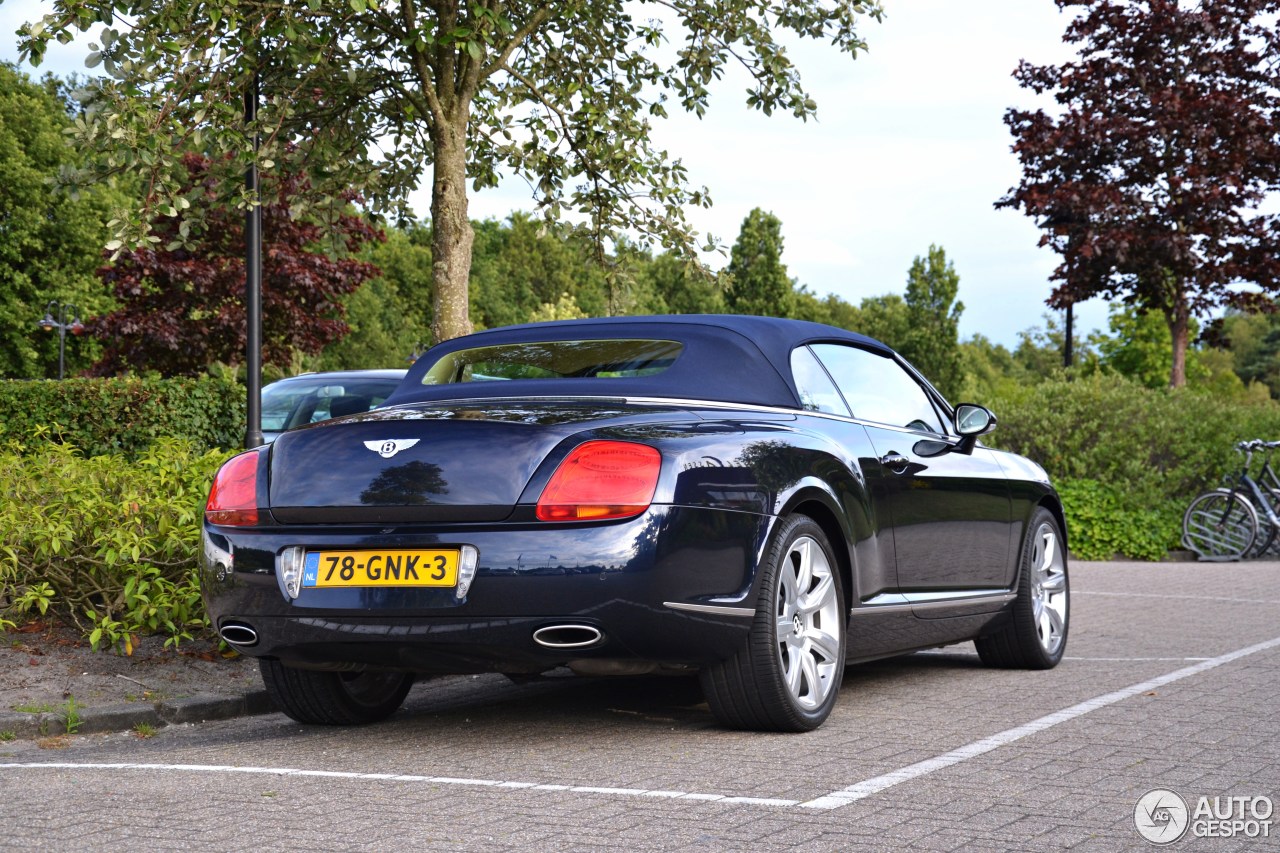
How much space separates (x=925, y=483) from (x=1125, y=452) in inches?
450

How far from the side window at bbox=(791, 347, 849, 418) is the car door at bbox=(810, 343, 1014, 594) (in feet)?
0.26

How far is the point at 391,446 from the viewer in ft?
16.9

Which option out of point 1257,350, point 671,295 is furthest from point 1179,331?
point 1257,350

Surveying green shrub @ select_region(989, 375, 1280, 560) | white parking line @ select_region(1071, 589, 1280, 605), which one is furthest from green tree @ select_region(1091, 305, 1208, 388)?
white parking line @ select_region(1071, 589, 1280, 605)

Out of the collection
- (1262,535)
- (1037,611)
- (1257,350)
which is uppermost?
(1257,350)

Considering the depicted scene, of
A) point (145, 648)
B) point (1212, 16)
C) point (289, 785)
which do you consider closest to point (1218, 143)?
point (1212, 16)

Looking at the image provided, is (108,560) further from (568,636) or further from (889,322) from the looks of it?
(889,322)

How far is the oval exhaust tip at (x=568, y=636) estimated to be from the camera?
4852mm

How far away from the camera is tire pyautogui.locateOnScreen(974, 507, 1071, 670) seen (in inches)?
291

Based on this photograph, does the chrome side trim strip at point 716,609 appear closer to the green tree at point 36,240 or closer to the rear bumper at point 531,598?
the rear bumper at point 531,598

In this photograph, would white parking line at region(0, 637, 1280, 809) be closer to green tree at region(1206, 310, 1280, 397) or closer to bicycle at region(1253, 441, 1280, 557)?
bicycle at region(1253, 441, 1280, 557)

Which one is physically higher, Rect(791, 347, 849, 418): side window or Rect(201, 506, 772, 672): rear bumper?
Rect(791, 347, 849, 418): side window

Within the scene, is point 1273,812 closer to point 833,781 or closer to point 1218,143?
point 833,781

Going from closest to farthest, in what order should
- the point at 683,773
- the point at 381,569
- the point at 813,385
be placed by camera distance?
1. the point at 683,773
2. the point at 381,569
3. the point at 813,385
